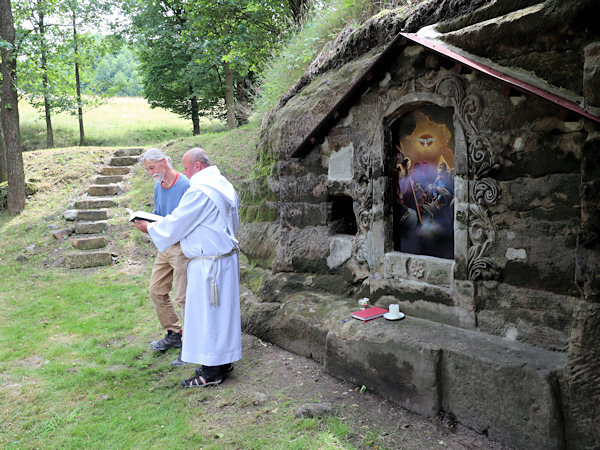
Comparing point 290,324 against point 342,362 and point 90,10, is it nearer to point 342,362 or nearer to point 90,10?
point 342,362

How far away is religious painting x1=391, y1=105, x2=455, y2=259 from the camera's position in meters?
3.84

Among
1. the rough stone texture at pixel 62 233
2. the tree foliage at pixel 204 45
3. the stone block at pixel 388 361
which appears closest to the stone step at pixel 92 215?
the rough stone texture at pixel 62 233

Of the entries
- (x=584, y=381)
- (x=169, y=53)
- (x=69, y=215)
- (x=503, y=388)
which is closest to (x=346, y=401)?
(x=503, y=388)

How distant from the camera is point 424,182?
4.05m

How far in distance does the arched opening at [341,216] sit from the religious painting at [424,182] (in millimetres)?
887

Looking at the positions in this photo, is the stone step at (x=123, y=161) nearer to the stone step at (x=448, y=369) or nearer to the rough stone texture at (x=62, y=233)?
the rough stone texture at (x=62, y=233)

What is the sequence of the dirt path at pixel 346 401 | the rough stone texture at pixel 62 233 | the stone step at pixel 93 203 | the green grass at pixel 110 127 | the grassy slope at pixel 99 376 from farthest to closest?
the green grass at pixel 110 127, the stone step at pixel 93 203, the rough stone texture at pixel 62 233, the grassy slope at pixel 99 376, the dirt path at pixel 346 401

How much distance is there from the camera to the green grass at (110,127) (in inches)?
763

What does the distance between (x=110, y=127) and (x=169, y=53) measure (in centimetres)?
610

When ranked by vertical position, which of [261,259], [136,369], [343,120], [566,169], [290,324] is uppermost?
[343,120]

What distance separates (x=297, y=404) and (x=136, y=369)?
1860 millimetres

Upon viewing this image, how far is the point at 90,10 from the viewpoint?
16.0 m

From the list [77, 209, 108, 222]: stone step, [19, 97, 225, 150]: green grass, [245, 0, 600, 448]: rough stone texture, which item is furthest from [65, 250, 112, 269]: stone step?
[19, 97, 225, 150]: green grass

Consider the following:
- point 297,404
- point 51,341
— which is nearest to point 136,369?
point 51,341
